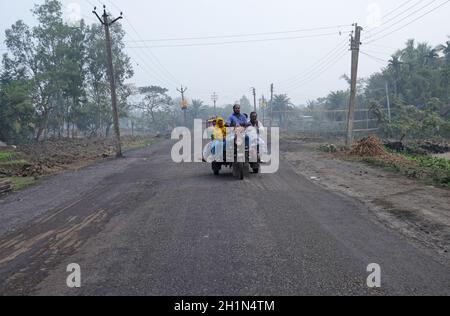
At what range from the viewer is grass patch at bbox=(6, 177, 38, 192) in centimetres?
1465

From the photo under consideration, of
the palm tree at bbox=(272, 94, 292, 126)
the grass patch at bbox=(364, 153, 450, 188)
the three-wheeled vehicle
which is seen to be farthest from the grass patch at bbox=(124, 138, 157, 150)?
the palm tree at bbox=(272, 94, 292, 126)

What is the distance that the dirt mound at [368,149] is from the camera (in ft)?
69.8

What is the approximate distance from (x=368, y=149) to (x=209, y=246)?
55.3 ft

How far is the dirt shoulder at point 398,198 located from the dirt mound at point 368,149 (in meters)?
4.15

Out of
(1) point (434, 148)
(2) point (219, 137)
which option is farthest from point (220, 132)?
(1) point (434, 148)

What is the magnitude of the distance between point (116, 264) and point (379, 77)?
6438 cm

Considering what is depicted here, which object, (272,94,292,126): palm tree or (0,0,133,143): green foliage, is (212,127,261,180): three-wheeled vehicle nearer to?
(0,0,133,143): green foliage

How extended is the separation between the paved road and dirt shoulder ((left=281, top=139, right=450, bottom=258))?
40cm

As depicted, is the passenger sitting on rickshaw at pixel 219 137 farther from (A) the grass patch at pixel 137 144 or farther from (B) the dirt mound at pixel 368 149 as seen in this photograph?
(A) the grass patch at pixel 137 144

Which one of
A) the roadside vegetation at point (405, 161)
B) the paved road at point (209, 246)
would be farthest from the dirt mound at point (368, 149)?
the paved road at point (209, 246)

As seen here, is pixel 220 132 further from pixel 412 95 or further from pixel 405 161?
pixel 412 95

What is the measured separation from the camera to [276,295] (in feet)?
15.0

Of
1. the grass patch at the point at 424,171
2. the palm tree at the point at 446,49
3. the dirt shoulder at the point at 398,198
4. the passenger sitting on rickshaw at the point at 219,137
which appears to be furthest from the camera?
the palm tree at the point at 446,49

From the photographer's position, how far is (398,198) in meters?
10.2
